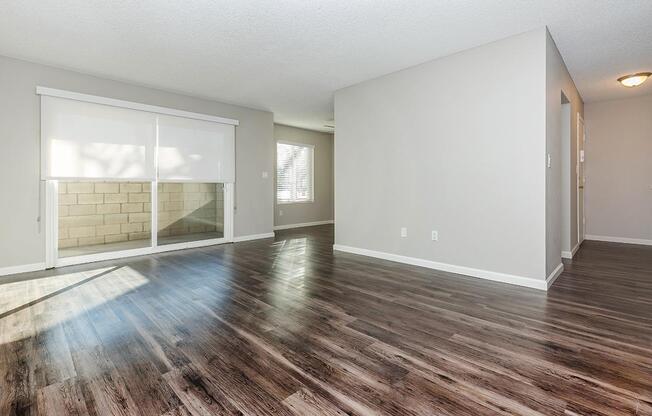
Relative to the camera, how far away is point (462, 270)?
3896 mm

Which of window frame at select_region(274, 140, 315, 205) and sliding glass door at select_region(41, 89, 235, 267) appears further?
window frame at select_region(274, 140, 315, 205)

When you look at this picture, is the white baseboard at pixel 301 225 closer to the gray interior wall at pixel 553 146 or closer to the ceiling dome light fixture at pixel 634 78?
the gray interior wall at pixel 553 146

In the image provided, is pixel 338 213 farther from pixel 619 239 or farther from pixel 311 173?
pixel 619 239

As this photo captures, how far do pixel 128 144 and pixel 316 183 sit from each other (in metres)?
4.94

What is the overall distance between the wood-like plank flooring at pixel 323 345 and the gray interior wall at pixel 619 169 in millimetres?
2739

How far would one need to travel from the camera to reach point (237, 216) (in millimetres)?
6367

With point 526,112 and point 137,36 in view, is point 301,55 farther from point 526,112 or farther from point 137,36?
point 526,112

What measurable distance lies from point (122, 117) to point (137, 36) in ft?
6.10

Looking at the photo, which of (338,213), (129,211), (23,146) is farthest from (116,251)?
(338,213)

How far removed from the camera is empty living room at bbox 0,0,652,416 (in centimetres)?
180

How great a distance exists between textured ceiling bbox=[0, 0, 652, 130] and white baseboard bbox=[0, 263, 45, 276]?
259 cm

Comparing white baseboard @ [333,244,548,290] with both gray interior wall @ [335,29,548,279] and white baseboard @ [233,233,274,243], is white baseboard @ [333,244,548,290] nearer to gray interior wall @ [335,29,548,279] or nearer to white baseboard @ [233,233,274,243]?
gray interior wall @ [335,29,548,279]

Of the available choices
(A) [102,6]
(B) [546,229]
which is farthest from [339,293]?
(A) [102,6]

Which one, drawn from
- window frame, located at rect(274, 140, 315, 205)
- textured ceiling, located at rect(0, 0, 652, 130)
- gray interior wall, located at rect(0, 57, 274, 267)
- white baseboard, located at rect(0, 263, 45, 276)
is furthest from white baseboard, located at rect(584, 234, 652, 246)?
white baseboard, located at rect(0, 263, 45, 276)
